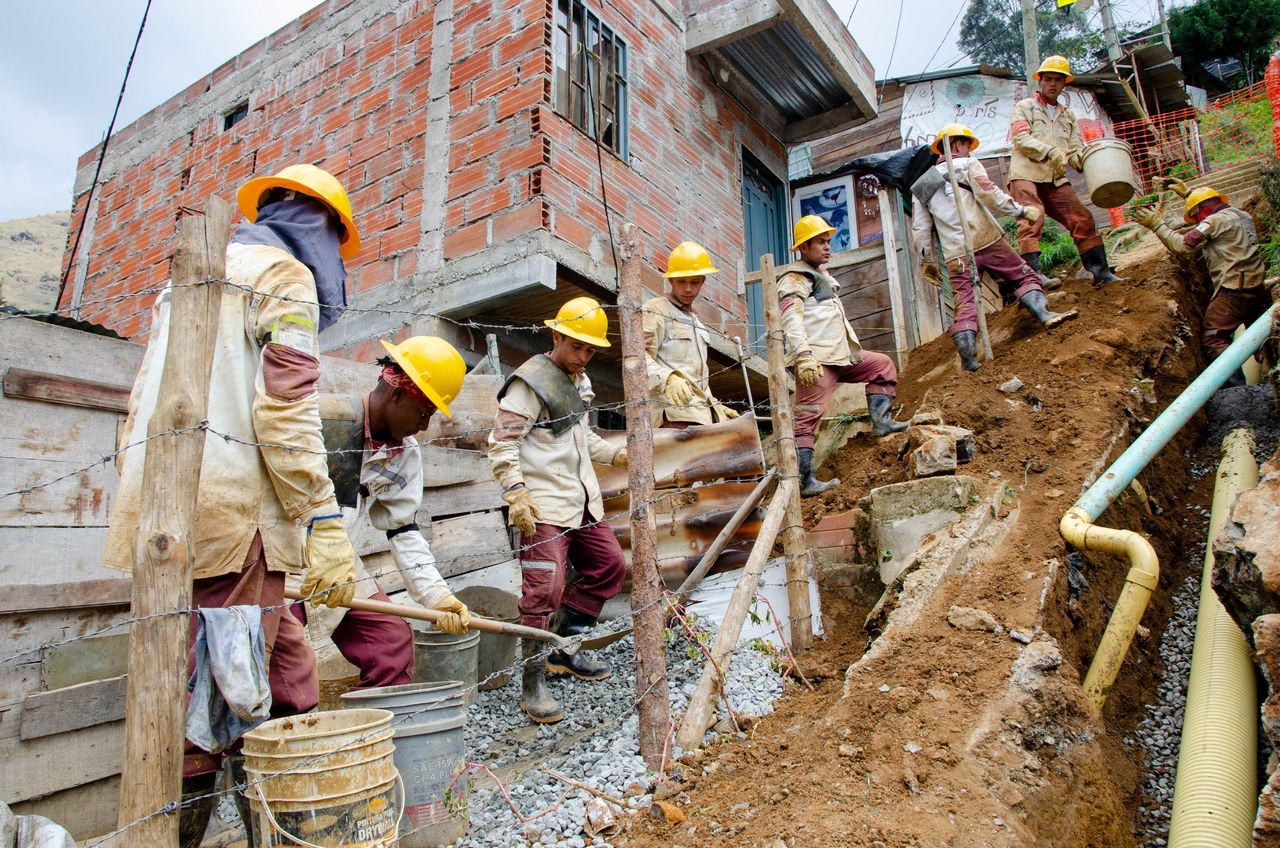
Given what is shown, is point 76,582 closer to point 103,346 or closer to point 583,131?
point 103,346

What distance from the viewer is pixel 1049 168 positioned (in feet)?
22.3

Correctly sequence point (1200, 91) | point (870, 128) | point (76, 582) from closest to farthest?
point (76, 582)
point (870, 128)
point (1200, 91)

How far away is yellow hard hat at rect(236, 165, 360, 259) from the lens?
3061mm

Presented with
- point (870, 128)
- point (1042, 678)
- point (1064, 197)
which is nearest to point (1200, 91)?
point (870, 128)

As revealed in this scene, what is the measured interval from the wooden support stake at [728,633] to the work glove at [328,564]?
4.83ft

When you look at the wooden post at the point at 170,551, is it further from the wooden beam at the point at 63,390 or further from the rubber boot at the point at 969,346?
the rubber boot at the point at 969,346

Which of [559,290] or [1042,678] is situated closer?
[1042,678]

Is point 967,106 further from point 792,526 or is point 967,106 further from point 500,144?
point 792,526

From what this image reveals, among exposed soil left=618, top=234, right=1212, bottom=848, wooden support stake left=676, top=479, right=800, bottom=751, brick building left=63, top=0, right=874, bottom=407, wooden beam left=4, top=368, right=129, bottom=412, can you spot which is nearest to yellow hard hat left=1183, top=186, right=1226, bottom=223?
exposed soil left=618, top=234, right=1212, bottom=848

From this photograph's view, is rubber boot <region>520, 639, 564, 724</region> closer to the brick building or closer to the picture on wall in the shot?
the brick building

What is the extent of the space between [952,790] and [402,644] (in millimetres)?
2111

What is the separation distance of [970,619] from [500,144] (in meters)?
4.97

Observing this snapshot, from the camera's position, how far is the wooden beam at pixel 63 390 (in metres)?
3.49

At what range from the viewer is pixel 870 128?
15.9 metres
